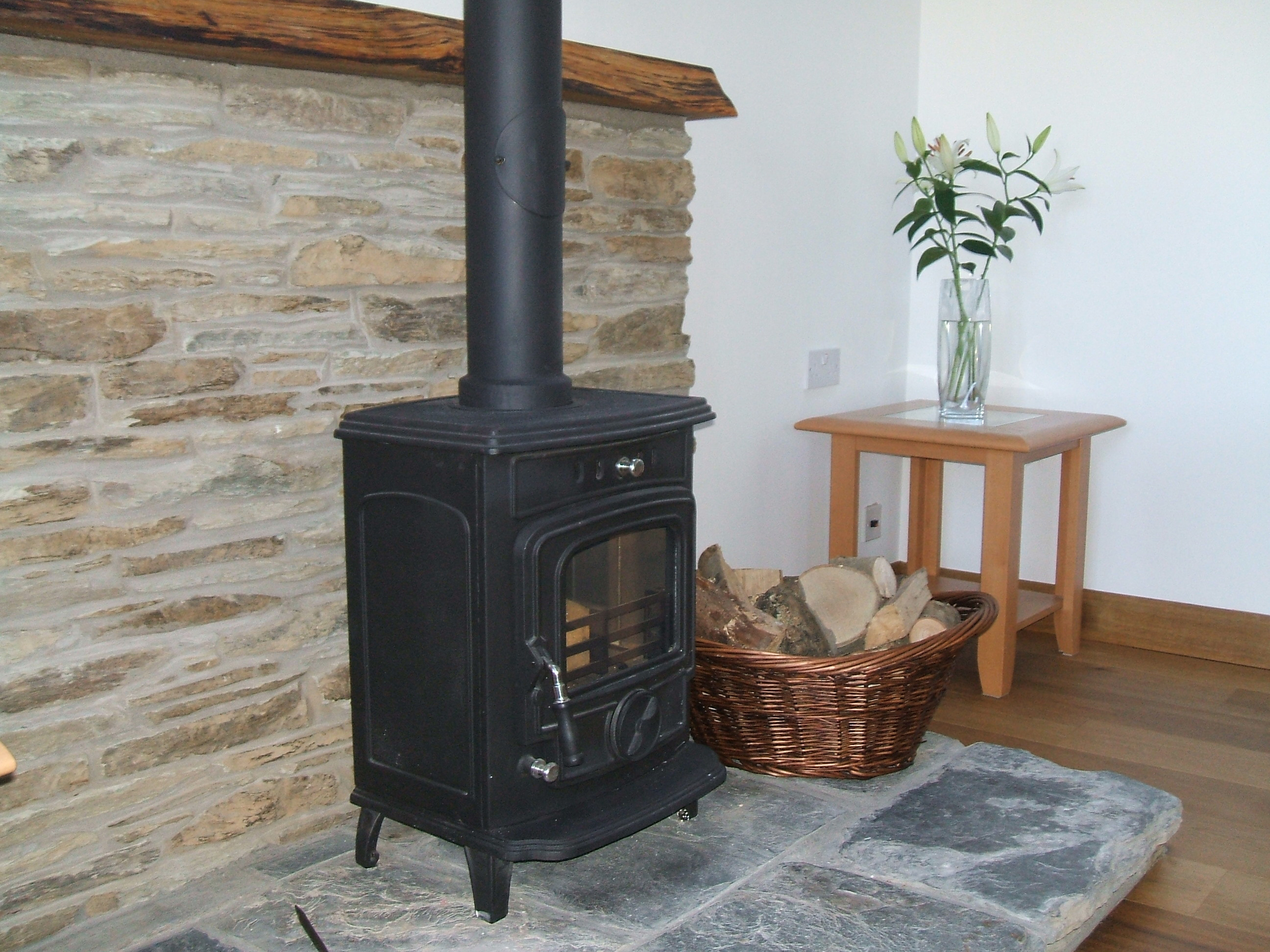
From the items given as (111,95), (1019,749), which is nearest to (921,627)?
(1019,749)

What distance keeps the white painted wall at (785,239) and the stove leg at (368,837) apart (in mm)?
1214

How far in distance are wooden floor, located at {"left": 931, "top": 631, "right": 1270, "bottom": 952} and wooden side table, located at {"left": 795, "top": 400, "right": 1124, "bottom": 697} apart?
0.40 ft

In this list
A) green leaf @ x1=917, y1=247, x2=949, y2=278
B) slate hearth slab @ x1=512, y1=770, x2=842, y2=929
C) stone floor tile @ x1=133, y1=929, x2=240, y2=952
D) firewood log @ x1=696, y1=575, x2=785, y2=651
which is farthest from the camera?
green leaf @ x1=917, y1=247, x2=949, y2=278

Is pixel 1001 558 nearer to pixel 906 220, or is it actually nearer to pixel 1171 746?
pixel 1171 746

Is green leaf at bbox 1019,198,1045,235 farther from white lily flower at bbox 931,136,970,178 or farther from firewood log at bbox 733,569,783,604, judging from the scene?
firewood log at bbox 733,569,783,604

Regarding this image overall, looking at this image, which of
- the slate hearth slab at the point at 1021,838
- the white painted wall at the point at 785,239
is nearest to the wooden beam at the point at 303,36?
the white painted wall at the point at 785,239

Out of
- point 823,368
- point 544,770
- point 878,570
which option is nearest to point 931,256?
point 823,368

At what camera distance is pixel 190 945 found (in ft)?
5.64

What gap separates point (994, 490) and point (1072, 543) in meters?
0.42

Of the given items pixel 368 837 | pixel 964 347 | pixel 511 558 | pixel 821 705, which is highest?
pixel 964 347

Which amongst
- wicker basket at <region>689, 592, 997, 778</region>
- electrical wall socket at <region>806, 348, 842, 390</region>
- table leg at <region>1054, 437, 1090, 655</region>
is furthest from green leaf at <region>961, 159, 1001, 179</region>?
wicker basket at <region>689, 592, 997, 778</region>

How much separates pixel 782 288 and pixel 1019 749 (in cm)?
126

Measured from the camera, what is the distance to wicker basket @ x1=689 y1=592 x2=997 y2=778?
2.21 metres

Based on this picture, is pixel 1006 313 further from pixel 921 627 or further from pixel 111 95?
pixel 111 95
